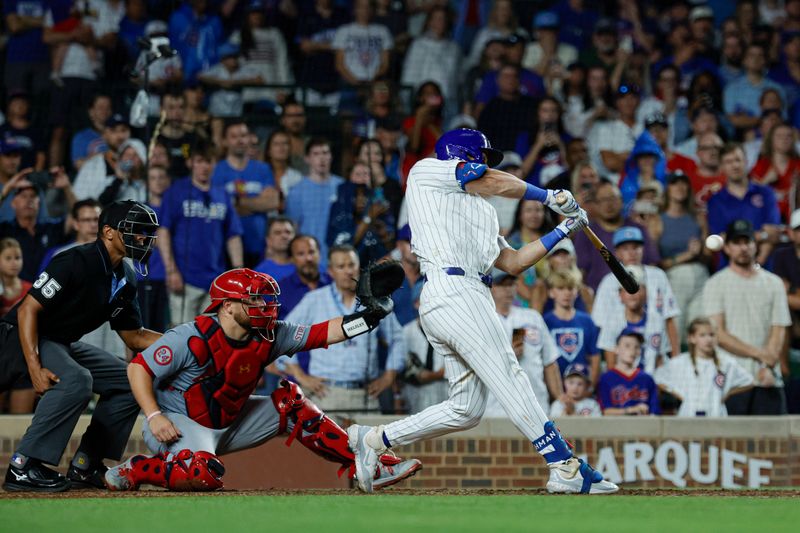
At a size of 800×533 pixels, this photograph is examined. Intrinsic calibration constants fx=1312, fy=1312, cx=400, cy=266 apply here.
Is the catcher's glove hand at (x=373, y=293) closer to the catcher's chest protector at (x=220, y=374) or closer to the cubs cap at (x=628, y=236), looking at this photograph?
the catcher's chest protector at (x=220, y=374)

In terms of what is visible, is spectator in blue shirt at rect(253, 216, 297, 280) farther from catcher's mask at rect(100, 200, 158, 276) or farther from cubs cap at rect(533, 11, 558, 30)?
cubs cap at rect(533, 11, 558, 30)

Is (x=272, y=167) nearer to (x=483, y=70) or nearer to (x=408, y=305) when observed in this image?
(x=408, y=305)

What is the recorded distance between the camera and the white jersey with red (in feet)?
21.3

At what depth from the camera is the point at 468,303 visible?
644cm

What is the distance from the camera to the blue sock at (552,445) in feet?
20.6

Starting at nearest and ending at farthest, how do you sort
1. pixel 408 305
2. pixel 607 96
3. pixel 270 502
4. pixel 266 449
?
pixel 270 502, pixel 266 449, pixel 408 305, pixel 607 96

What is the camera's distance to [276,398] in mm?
6809

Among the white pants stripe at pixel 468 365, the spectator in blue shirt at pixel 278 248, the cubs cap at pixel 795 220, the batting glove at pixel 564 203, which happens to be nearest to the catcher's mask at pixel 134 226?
the white pants stripe at pixel 468 365

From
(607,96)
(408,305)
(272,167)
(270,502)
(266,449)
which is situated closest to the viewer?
(270,502)

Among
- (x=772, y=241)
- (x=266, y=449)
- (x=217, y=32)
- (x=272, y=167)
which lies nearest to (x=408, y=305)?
(x=272, y=167)

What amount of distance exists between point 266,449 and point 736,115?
6.73m

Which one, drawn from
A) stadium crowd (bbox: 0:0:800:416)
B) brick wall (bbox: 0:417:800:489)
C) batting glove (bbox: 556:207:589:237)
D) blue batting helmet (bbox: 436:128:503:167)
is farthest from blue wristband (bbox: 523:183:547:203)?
stadium crowd (bbox: 0:0:800:416)

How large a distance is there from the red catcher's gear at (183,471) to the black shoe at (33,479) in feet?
1.41

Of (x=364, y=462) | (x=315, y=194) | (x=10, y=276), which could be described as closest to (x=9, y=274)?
(x=10, y=276)
